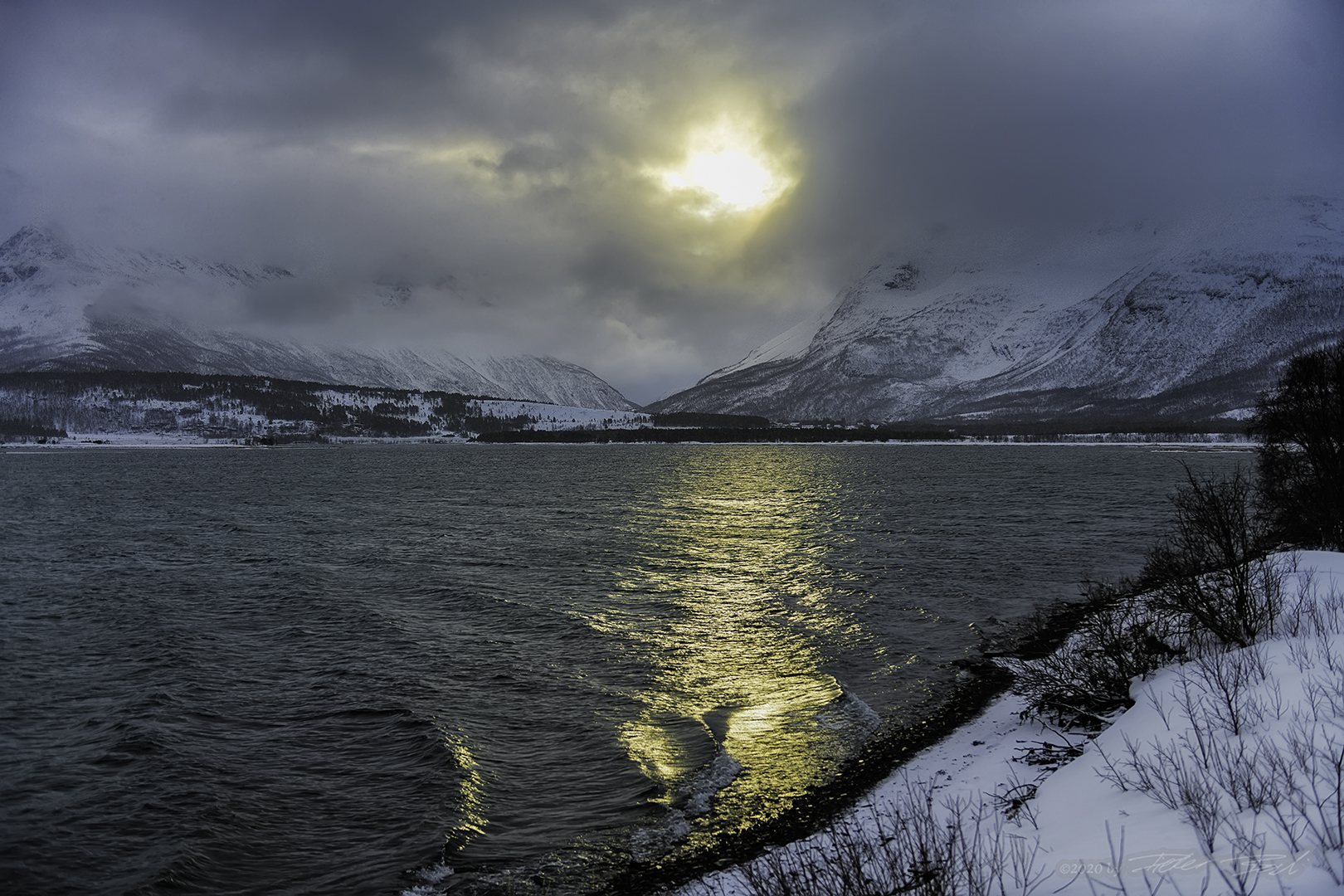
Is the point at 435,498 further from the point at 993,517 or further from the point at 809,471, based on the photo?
the point at 809,471

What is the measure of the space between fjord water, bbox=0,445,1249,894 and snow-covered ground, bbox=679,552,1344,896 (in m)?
2.94

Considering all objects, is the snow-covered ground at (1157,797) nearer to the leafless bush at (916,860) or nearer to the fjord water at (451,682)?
the leafless bush at (916,860)

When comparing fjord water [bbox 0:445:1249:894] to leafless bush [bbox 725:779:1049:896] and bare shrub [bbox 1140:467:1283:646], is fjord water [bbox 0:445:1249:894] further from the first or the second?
bare shrub [bbox 1140:467:1283:646]

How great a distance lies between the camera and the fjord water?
1392cm

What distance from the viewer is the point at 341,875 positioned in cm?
1280

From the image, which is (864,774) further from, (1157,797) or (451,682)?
(451,682)

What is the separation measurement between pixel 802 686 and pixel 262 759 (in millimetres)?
14349

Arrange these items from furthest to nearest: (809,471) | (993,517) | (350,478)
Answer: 1. (809,471)
2. (350,478)
3. (993,517)

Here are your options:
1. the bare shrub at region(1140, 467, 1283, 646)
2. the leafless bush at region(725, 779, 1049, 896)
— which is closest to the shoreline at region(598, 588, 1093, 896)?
the leafless bush at region(725, 779, 1049, 896)

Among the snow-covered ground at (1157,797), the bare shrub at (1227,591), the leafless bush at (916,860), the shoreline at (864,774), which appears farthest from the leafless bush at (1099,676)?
the leafless bush at (916,860)

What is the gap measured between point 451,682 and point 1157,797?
1876 cm

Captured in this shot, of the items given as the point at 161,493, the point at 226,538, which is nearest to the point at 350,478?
the point at 161,493

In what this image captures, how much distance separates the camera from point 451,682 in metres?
22.3

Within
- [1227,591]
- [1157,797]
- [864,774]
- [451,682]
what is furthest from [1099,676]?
[451,682]
